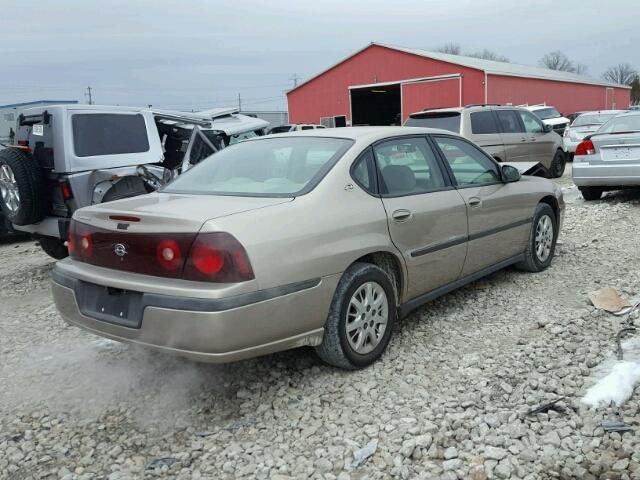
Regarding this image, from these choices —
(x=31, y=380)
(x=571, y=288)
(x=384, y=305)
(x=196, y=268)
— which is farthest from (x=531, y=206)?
(x=31, y=380)

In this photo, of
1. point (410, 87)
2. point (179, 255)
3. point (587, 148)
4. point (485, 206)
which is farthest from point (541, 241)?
point (410, 87)

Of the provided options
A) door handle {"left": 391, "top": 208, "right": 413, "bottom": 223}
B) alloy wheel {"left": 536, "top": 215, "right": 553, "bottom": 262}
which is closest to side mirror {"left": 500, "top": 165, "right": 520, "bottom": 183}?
alloy wheel {"left": 536, "top": 215, "right": 553, "bottom": 262}

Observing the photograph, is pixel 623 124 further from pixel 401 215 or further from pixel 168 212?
pixel 168 212

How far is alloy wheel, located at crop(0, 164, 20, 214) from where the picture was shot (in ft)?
20.2

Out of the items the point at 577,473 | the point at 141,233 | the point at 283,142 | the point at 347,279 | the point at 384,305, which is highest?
the point at 283,142

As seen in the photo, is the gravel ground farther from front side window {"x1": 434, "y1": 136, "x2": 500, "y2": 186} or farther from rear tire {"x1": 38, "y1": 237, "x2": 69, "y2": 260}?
rear tire {"x1": 38, "y1": 237, "x2": 69, "y2": 260}

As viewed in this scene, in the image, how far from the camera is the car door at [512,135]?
11.8 metres

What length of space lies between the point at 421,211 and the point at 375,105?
1223 inches

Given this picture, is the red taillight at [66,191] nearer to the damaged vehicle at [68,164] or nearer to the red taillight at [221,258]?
the damaged vehicle at [68,164]

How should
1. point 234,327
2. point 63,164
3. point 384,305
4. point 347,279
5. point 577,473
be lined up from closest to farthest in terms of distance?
point 577,473, point 234,327, point 347,279, point 384,305, point 63,164

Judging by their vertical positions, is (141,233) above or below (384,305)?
above

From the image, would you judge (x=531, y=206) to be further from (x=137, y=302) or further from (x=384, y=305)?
(x=137, y=302)

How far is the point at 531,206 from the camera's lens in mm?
5551

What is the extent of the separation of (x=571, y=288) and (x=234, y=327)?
138 inches
